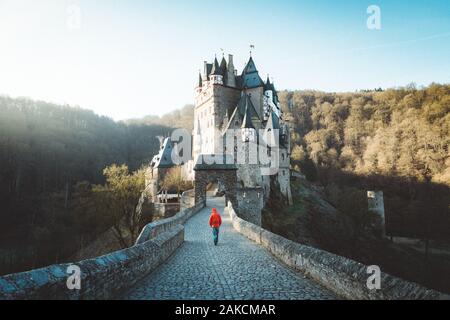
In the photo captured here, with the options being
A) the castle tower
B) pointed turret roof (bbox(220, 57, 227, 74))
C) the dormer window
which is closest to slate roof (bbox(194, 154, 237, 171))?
the dormer window

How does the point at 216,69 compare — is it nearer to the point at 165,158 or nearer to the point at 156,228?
the point at 165,158

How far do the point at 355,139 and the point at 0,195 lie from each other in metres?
75.0

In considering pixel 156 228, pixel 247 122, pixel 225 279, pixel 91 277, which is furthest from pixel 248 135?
pixel 91 277

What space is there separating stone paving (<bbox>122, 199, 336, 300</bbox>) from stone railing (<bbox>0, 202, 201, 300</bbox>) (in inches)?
11.7

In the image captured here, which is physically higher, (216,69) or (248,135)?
(216,69)

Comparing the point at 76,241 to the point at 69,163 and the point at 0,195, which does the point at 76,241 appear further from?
the point at 69,163

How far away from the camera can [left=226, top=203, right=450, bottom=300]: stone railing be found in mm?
4223

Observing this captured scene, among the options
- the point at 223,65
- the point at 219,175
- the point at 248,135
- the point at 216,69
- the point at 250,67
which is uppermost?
the point at 223,65

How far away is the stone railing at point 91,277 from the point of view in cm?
376

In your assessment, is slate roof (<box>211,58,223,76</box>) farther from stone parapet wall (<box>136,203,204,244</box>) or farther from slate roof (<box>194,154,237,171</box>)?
stone parapet wall (<box>136,203,204,244</box>)

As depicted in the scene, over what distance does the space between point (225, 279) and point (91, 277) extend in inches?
121

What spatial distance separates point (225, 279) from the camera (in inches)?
273

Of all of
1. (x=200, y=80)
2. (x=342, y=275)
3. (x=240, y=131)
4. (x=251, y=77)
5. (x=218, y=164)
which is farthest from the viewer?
(x=200, y=80)

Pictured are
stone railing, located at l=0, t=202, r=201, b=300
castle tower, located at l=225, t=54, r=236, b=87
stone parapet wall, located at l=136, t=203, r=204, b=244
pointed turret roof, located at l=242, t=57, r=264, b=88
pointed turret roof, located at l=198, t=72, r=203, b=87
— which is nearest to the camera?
stone railing, located at l=0, t=202, r=201, b=300
